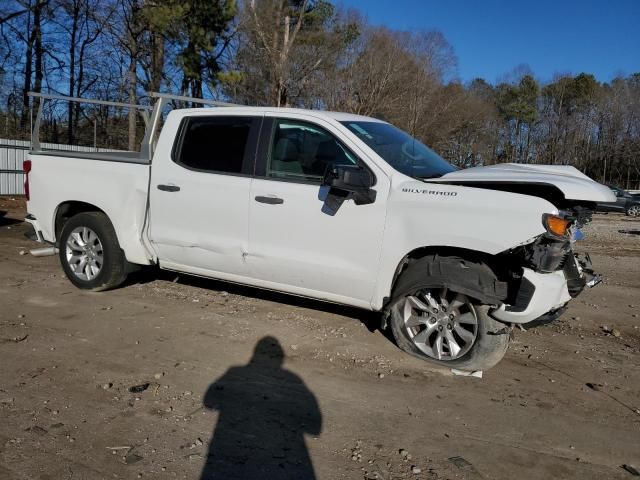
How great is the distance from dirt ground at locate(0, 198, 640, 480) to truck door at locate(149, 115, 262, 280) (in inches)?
24.7

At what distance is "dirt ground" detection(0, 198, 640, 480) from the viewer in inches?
124

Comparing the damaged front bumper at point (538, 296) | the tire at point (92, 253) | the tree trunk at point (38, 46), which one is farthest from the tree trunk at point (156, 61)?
the damaged front bumper at point (538, 296)

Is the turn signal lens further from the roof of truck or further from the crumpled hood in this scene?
the roof of truck

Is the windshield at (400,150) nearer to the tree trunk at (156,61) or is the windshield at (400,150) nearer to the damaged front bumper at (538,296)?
the damaged front bumper at (538,296)

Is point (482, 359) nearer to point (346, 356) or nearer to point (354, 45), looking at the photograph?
point (346, 356)

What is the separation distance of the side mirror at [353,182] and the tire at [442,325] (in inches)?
26.7

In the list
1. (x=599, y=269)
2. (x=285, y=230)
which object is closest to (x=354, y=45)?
(x=599, y=269)

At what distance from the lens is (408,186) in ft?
14.8

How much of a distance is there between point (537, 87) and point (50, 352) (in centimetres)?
5654

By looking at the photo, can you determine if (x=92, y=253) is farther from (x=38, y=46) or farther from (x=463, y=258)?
(x=38, y=46)

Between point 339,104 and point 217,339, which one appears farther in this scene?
point 339,104

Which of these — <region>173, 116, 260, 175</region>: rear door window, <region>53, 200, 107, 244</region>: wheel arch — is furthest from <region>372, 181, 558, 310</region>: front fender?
<region>53, 200, 107, 244</region>: wheel arch

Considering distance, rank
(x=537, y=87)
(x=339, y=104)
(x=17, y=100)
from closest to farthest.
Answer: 1. (x=17, y=100)
2. (x=339, y=104)
3. (x=537, y=87)

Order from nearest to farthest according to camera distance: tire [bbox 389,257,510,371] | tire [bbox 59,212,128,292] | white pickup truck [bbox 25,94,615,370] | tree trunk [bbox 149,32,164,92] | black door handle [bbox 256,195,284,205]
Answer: white pickup truck [bbox 25,94,615,370], tire [bbox 389,257,510,371], black door handle [bbox 256,195,284,205], tire [bbox 59,212,128,292], tree trunk [bbox 149,32,164,92]
